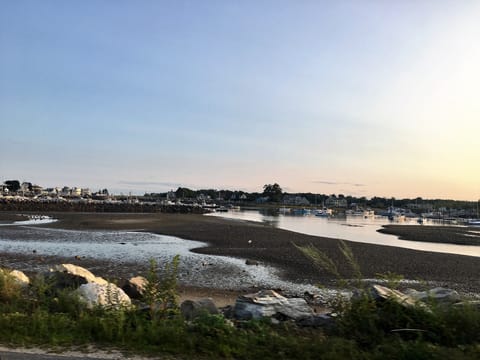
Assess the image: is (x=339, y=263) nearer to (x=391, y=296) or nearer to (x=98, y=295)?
(x=391, y=296)

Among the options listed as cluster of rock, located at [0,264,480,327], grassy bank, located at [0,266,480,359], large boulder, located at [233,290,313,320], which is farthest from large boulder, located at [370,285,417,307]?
large boulder, located at [233,290,313,320]

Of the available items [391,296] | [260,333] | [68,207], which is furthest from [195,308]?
[68,207]

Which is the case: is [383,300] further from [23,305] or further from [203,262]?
[203,262]

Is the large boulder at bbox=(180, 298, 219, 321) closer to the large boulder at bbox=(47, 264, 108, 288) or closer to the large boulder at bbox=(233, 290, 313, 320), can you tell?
the large boulder at bbox=(233, 290, 313, 320)

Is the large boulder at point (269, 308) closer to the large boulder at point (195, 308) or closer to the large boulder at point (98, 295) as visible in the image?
the large boulder at point (195, 308)

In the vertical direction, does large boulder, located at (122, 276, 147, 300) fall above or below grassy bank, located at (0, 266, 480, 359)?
below

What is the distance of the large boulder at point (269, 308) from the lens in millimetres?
8523

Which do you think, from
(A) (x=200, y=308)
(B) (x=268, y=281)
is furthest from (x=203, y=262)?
(A) (x=200, y=308)

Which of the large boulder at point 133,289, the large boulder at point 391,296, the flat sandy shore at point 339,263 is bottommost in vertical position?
the flat sandy shore at point 339,263

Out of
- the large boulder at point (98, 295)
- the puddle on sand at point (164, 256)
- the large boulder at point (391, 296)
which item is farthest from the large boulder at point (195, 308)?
the puddle on sand at point (164, 256)

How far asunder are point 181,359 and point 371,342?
2873 mm

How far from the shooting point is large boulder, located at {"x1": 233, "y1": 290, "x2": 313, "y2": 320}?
852 centimetres

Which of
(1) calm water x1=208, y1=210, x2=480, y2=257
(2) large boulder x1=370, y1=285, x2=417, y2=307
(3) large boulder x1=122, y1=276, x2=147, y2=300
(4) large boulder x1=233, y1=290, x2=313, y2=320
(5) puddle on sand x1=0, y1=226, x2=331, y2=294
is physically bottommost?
(1) calm water x1=208, y1=210, x2=480, y2=257

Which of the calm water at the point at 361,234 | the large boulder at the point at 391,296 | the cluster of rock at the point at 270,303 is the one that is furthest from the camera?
the calm water at the point at 361,234
